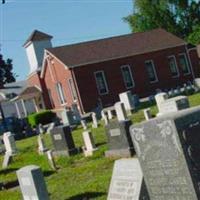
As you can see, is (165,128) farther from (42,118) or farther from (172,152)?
(42,118)

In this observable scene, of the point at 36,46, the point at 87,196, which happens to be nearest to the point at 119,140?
the point at 87,196

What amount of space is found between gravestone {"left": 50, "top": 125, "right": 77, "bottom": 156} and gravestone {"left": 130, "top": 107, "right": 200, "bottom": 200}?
12.0 m

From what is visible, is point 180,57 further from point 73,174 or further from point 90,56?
point 73,174

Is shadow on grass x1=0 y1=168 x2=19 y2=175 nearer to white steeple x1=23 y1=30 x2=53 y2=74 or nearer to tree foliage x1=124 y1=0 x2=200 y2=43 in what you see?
white steeple x1=23 y1=30 x2=53 y2=74

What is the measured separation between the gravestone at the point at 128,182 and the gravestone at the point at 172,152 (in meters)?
0.61

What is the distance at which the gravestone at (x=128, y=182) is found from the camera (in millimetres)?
8148

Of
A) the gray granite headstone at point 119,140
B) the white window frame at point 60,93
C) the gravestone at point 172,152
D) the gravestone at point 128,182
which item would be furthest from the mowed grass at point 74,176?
the white window frame at point 60,93

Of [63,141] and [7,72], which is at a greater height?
[7,72]

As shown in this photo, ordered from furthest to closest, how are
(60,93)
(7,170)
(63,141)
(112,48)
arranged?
(60,93) → (112,48) → (63,141) → (7,170)

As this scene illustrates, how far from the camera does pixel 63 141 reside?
65.4ft

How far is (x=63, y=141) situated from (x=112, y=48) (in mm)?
27107

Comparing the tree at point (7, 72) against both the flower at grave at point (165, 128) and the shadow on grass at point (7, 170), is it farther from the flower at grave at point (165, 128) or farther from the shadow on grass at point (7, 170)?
the flower at grave at point (165, 128)

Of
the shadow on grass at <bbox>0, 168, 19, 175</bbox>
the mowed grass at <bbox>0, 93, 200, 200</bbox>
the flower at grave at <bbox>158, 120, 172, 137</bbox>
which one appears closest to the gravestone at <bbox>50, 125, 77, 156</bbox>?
the mowed grass at <bbox>0, 93, 200, 200</bbox>

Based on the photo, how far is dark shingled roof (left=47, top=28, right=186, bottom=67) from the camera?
44.2 meters
